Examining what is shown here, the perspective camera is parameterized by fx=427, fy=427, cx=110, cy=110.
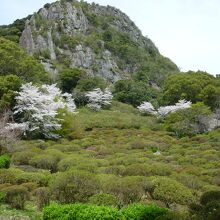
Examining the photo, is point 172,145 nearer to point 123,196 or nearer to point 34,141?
point 34,141

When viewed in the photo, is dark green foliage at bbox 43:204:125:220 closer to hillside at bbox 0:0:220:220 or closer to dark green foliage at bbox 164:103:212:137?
hillside at bbox 0:0:220:220

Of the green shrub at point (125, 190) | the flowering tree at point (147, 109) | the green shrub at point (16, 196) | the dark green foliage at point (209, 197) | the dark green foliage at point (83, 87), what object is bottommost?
the green shrub at point (16, 196)

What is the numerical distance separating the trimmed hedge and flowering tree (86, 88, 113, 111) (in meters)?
43.4

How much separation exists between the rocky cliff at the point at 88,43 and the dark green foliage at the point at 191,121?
30.1 metres

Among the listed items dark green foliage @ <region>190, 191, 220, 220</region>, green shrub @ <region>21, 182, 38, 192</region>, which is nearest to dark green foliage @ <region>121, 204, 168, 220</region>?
dark green foliage @ <region>190, 191, 220, 220</region>

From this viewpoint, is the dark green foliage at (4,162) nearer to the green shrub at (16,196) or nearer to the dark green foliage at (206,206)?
the green shrub at (16,196)

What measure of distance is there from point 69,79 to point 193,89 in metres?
17.6

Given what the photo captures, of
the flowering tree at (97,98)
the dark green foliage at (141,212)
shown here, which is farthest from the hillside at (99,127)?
→ the flowering tree at (97,98)

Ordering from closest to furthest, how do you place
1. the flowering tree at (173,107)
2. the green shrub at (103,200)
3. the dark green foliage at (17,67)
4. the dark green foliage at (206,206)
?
the dark green foliage at (206,206), the green shrub at (103,200), the dark green foliage at (17,67), the flowering tree at (173,107)

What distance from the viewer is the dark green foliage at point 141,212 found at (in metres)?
10.8

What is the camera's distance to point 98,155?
28891 millimetres

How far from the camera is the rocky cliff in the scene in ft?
251

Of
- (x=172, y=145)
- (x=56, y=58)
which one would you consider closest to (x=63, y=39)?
(x=56, y=58)

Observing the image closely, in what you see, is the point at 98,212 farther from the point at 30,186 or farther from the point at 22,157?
the point at 22,157
